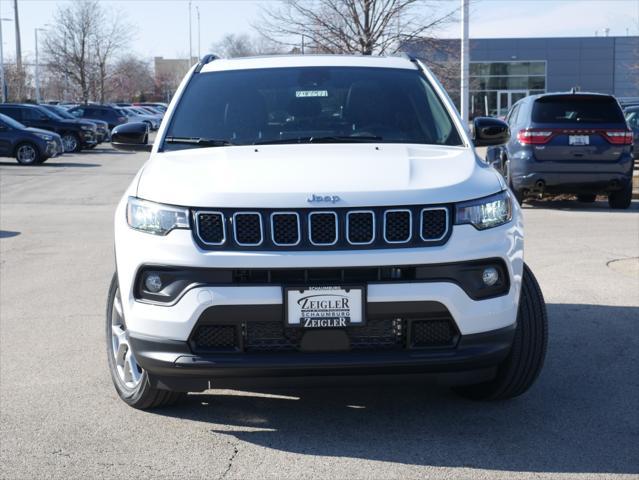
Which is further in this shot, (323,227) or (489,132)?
(489,132)

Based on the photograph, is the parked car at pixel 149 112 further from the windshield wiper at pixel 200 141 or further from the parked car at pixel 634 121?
the windshield wiper at pixel 200 141

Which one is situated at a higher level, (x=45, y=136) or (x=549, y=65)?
(x=549, y=65)

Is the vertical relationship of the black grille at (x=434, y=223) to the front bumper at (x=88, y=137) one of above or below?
above

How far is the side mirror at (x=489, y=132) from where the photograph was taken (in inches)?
241

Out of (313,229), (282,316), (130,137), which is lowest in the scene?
(282,316)

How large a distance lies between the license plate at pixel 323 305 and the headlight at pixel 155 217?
0.59 meters

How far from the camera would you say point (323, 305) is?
4211 mm

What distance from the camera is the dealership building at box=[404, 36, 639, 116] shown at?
232ft

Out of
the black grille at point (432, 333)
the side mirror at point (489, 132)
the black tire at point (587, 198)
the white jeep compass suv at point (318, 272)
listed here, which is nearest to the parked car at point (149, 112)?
the black tire at point (587, 198)

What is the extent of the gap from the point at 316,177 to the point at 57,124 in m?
30.8

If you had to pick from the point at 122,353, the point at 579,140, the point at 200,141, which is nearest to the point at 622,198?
the point at 579,140

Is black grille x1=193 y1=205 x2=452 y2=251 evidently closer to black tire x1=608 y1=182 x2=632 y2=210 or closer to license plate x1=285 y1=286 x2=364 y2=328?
license plate x1=285 y1=286 x2=364 y2=328

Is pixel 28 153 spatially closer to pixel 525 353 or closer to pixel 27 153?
pixel 27 153

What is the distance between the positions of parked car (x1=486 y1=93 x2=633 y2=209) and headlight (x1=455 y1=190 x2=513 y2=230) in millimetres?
10066
